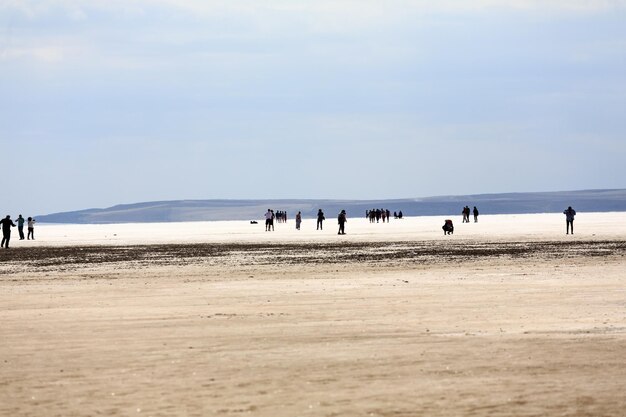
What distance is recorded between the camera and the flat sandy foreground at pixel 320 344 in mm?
11234

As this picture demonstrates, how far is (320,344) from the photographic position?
15422mm

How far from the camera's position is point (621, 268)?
31500mm

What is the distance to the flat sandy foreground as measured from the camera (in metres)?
11.2

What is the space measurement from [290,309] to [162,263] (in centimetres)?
2012

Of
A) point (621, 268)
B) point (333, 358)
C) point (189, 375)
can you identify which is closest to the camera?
point (189, 375)

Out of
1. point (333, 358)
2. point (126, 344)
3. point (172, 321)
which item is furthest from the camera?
point (172, 321)

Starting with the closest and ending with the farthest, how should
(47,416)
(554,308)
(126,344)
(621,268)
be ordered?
(47,416) < (126,344) < (554,308) < (621,268)

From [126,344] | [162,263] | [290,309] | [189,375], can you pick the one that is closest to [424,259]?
[162,263]

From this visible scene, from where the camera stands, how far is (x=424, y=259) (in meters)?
39.2

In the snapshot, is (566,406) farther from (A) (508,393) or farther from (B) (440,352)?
(B) (440,352)

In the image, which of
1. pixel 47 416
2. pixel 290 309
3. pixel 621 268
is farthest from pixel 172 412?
pixel 621 268

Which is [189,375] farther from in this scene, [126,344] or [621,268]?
[621,268]

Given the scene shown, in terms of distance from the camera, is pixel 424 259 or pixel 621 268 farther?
pixel 424 259

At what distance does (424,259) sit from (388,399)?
28.1m
